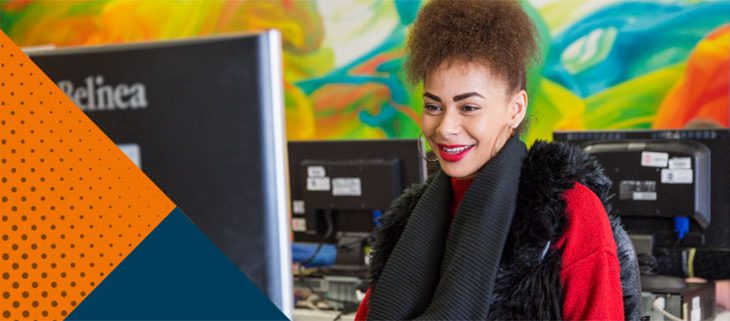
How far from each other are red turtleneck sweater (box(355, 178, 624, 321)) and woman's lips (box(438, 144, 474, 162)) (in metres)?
0.18

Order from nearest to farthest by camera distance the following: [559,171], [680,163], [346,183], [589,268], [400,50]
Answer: [589,268]
[559,171]
[680,163]
[346,183]
[400,50]

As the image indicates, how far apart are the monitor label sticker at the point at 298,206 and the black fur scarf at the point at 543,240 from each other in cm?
147

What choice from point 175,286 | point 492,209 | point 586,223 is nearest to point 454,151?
point 492,209

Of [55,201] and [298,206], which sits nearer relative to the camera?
Answer: [55,201]

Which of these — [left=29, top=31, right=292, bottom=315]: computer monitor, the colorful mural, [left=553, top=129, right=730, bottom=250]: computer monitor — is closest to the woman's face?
[left=29, top=31, right=292, bottom=315]: computer monitor

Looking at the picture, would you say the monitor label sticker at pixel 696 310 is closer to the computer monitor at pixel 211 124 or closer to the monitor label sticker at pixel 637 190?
the monitor label sticker at pixel 637 190

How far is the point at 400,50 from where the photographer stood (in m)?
4.30

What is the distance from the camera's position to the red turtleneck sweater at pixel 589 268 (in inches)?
43.6

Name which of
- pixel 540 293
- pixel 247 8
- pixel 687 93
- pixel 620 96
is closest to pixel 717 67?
pixel 687 93

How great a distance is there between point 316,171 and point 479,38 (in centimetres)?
144

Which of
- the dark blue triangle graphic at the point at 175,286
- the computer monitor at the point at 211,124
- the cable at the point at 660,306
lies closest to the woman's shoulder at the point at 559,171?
the computer monitor at the point at 211,124

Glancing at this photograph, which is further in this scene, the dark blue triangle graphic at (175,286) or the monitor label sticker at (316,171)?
the monitor label sticker at (316,171)

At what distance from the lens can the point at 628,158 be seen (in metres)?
2.37

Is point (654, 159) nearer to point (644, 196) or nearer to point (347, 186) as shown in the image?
point (644, 196)
